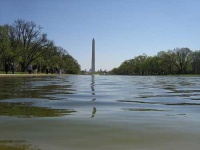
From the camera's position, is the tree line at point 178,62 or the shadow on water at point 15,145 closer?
the shadow on water at point 15,145

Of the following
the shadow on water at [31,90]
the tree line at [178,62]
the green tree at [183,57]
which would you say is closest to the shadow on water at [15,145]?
the shadow on water at [31,90]

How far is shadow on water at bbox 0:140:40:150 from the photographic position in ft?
8.86

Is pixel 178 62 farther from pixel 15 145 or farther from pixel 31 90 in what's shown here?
pixel 15 145

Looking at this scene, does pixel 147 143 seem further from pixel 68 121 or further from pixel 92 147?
pixel 68 121

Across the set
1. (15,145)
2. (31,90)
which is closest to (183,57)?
(31,90)

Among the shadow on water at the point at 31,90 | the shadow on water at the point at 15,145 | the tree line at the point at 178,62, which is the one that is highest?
the tree line at the point at 178,62

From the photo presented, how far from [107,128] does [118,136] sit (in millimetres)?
440

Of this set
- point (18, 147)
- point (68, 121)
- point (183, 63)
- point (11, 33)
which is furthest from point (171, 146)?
point (183, 63)

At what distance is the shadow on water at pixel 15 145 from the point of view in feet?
8.86

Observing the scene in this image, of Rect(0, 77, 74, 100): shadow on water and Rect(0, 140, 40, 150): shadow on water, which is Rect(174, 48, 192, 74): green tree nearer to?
Rect(0, 77, 74, 100): shadow on water

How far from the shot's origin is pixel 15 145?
9.21 feet

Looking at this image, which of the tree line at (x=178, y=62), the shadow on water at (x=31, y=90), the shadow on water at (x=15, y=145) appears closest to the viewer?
the shadow on water at (x=15, y=145)

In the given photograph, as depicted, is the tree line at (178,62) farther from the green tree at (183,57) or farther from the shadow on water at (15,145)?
the shadow on water at (15,145)

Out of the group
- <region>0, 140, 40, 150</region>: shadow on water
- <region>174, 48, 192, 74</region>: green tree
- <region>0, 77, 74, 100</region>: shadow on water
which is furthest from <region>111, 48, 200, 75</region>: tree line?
<region>0, 140, 40, 150</region>: shadow on water
